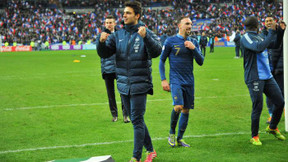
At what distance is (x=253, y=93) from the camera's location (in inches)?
237

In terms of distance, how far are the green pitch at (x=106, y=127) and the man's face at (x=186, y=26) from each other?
1850 mm

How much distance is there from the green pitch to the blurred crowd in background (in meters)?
37.4

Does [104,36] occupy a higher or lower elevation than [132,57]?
higher

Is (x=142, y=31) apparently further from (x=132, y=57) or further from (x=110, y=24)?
(x=110, y=24)

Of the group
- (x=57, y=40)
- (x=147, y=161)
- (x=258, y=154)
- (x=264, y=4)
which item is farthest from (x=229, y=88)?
(x=264, y=4)

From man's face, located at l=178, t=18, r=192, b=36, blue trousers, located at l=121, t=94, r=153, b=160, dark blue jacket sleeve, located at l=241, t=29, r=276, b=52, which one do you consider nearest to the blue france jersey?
man's face, located at l=178, t=18, r=192, b=36

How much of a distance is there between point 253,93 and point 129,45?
2.35 meters

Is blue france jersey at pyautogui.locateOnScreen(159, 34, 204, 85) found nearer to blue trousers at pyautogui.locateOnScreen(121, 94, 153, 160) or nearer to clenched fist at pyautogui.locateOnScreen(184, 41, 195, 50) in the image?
clenched fist at pyautogui.locateOnScreen(184, 41, 195, 50)

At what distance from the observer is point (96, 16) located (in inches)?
2243

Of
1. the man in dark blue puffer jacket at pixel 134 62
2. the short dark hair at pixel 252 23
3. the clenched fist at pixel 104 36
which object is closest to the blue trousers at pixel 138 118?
the man in dark blue puffer jacket at pixel 134 62

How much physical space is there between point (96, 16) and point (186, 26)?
5251 cm

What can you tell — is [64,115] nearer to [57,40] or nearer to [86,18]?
[57,40]

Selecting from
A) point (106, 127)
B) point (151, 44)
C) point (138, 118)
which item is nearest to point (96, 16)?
point (106, 127)

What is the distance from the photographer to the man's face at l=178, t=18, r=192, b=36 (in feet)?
19.1
